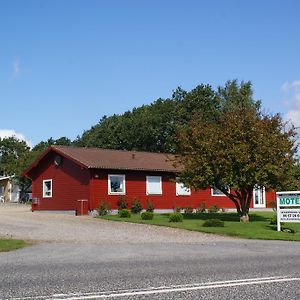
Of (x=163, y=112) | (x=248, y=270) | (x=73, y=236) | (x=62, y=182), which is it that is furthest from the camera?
(x=163, y=112)

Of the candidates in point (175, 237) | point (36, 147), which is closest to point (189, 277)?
point (175, 237)

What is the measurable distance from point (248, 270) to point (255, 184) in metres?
Result: 16.7

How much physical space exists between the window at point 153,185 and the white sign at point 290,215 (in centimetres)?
1431

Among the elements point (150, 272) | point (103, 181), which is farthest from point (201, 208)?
point (150, 272)

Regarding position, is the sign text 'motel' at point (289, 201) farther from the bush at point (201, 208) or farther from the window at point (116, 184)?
the bush at point (201, 208)

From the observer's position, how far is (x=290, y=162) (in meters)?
26.1

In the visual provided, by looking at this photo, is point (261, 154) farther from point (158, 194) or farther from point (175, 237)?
point (158, 194)

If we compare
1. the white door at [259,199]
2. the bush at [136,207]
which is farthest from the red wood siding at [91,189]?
the white door at [259,199]

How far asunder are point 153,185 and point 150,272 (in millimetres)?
25868

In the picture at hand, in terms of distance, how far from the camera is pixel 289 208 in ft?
74.3

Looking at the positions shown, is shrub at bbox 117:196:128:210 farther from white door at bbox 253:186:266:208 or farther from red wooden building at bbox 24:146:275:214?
white door at bbox 253:186:266:208

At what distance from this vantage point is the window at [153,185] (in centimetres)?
3581

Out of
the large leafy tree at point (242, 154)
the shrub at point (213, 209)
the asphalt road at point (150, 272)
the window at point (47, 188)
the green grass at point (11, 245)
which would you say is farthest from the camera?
the window at point (47, 188)

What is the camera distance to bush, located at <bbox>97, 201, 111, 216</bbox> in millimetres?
31656
